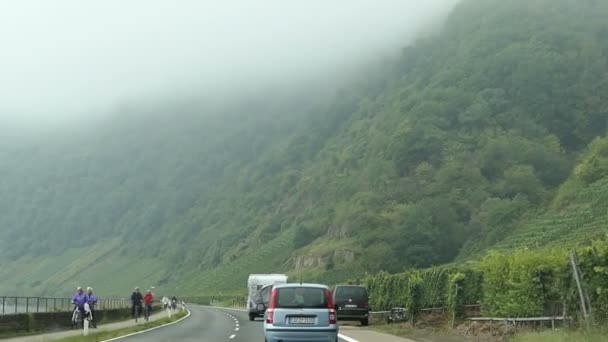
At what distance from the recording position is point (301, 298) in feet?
61.6

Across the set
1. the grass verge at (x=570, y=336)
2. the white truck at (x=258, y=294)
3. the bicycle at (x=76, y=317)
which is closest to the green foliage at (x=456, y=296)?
the grass verge at (x=570, y=336)

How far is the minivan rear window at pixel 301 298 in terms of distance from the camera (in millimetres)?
18688

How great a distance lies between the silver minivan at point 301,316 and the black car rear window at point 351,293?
19.0 m

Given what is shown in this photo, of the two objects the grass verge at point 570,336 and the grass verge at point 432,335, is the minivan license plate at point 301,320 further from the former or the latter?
the grass verge at point 432,335

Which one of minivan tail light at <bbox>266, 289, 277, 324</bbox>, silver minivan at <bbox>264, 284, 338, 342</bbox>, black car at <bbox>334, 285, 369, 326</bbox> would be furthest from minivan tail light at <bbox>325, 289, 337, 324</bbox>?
black car at <bbox>334, 285, 369, 326</bbox>

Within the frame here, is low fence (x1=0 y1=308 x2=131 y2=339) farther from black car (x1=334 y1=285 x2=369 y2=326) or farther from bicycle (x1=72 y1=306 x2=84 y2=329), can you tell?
black car (x1=334 y1=285 x2=369 y2=326)

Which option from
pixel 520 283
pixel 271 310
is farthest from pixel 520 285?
pixel 271 310

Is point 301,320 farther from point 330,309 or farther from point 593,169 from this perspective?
point 593,169

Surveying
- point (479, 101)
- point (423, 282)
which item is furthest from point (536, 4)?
point (423, 282)

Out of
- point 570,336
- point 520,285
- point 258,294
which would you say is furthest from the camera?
point 258,294

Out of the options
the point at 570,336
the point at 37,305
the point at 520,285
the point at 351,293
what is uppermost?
the point at 520,285

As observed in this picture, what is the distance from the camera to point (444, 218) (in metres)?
127

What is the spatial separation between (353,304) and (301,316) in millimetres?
19291

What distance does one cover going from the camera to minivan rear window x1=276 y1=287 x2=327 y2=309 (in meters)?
18.7
